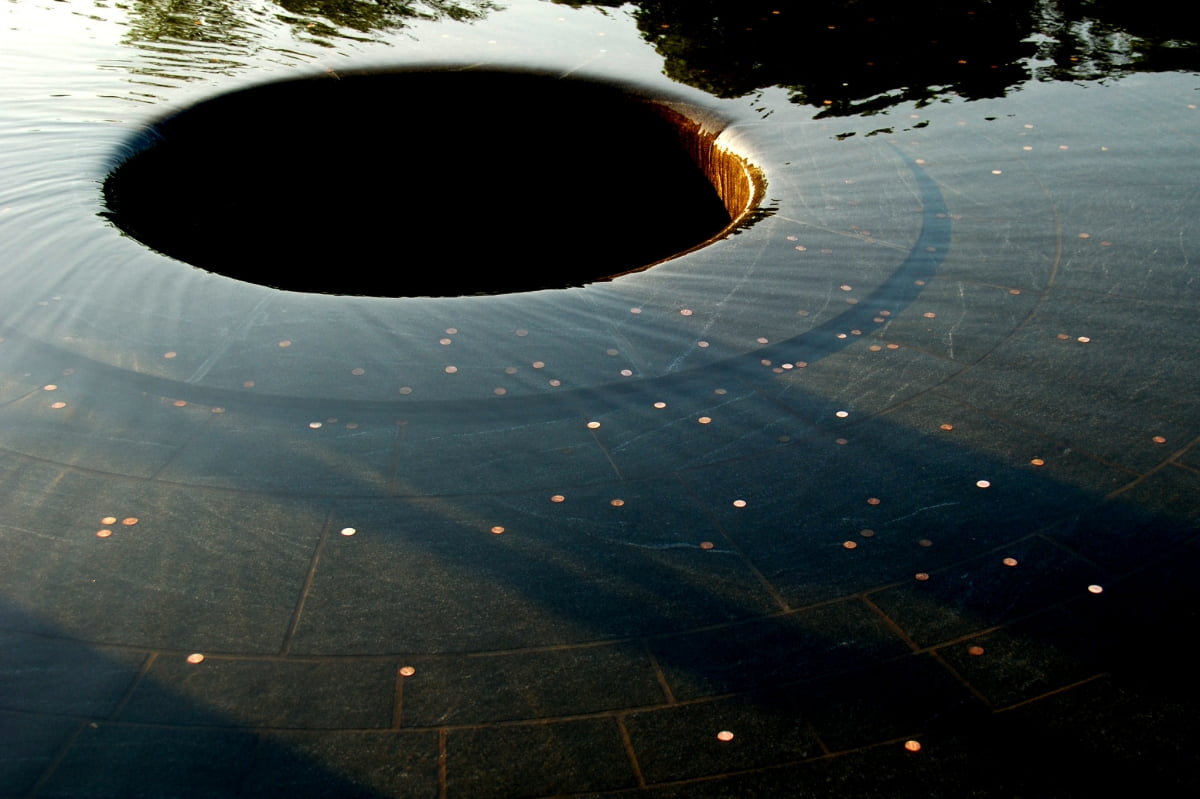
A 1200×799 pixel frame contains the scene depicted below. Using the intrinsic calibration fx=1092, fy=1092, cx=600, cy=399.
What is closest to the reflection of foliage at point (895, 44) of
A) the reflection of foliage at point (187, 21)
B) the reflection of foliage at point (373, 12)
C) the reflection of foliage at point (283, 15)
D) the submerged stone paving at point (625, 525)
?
the reflection of foliage at point (373, 12)

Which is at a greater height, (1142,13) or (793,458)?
(1142,13)

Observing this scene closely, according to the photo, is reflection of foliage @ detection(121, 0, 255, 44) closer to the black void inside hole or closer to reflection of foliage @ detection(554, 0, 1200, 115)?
the black void inside hole

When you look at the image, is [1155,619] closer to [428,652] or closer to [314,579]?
[428,652]

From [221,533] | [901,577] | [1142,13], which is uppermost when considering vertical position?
[1142,13]

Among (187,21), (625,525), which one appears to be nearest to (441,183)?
(187,21)

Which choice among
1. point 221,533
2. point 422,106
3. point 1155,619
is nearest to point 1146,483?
point 1155,619

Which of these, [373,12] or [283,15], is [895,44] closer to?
[373,12]
